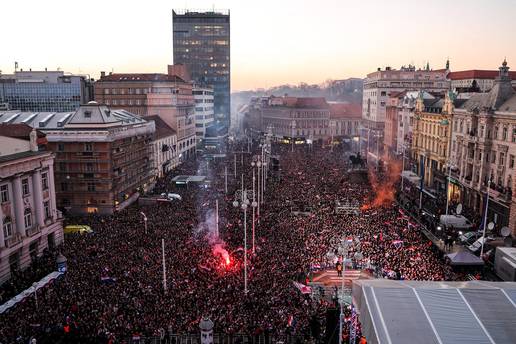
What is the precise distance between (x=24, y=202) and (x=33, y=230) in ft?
7.48

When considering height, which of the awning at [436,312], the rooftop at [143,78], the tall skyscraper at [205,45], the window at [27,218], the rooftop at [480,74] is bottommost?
the window at [27,218]

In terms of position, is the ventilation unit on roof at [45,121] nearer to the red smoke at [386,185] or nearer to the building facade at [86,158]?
the building facade at [86,158]

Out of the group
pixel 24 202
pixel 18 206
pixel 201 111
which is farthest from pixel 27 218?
pixel 201 111

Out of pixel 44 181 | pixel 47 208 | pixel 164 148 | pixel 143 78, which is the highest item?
pixel 143 78

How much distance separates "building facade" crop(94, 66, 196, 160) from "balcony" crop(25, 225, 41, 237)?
2202 inches

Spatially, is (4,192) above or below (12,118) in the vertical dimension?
below

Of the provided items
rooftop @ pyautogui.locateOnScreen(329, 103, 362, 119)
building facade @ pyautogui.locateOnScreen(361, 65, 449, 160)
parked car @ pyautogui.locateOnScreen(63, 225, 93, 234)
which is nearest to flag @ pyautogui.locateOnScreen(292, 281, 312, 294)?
parked car @ pyautogui.locateOnScreen(63, 225, 93, 234)

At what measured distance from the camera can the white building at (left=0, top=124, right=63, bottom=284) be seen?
3322 cm

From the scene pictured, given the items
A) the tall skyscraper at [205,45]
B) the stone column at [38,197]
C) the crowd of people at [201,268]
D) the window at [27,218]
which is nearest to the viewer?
the crowd of people at [201,268]

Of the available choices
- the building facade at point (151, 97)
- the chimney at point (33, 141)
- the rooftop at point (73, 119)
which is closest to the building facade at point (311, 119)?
the building facade at point (151, 97)

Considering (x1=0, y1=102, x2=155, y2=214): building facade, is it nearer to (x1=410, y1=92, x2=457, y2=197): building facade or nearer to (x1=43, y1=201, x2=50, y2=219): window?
(x1=43, y1=201, x2=50, y2=219): window

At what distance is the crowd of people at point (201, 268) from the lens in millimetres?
23578

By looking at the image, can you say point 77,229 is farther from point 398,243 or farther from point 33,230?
point 398,243

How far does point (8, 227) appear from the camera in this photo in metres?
33.9
